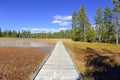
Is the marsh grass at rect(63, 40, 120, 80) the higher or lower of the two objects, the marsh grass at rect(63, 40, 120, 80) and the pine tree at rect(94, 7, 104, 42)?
the lower

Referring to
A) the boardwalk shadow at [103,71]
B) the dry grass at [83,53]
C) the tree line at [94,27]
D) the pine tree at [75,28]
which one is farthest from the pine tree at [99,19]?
the boardwalk shadow at [103,71]

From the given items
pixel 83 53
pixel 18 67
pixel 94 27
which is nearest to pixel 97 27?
pixel 94 27

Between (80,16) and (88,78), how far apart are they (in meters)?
57.1

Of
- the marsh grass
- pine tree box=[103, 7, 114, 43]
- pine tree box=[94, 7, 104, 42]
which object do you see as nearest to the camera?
the marsh grass

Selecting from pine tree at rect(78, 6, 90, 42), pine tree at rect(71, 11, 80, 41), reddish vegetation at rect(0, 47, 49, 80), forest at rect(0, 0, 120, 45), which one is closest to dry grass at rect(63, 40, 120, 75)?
reddish vegetation at rect(0, 47, 49, 80)

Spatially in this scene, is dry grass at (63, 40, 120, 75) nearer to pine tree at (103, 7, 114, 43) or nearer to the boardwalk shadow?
the boardwalk shadow

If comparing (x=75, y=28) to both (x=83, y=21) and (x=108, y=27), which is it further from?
(x=108, y=27)

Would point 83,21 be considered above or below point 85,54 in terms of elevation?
above

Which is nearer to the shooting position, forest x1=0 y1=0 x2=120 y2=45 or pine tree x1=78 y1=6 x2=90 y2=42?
forest x1=0 y1=0 x2=120 y2=45

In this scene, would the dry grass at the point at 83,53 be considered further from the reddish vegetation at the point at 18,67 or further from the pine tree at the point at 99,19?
the pine tree at the point at 99,19

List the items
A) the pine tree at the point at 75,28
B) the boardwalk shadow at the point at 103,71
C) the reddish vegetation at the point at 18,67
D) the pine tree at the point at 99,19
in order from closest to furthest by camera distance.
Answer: the boardwalk shadow at the point at 103,71 → the reddish vegetation at the point at 18,67 → the pine tree at the point at 99,19 → the pine tree at the point at 75,28

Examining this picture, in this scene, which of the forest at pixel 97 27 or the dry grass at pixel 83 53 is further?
the forest at pixel 97 27

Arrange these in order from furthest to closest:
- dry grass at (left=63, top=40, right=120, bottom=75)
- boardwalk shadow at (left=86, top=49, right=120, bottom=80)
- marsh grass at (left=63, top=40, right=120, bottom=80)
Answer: dry grass at (left=63, top=40, right=120, bottom=75), marsh grass at (left=63, top=40, right=120, bottom=80), boardwalk shadow at (left=86, top=49, right=120, bottom=80)

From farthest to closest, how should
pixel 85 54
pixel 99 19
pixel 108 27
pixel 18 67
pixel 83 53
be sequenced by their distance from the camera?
pixel 99 19
pixel 108 27
pixel 83 53
pixel 85 54
pixel 18 67
